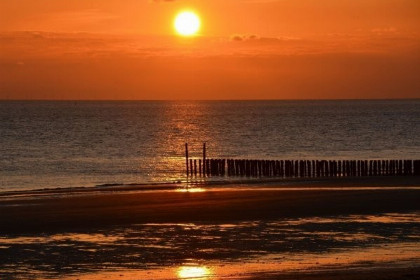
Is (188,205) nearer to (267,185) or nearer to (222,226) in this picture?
(222,226)

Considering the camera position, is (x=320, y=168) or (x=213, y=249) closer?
(x=213, y=249)

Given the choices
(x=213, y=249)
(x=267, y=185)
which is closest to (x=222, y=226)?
(x=213, y=249)

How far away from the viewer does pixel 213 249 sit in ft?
76.8

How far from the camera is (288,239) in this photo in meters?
25.1

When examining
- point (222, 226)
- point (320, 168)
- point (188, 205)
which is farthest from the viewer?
point (320, 168)

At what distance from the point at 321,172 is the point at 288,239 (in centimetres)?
2987

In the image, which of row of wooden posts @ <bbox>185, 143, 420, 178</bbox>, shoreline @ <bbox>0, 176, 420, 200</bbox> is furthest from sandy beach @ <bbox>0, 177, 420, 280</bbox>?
row of wooden posts @ <bbox>185, 143, 420, 178</bbox>

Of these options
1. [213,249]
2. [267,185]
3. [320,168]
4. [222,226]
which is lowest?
[213,249]

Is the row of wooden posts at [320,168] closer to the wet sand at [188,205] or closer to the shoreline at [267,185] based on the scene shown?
the shoreline at [267,185]

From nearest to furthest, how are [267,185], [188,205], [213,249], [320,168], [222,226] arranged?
[213,249] < [222,226] < [188,205] < [267,185] < [320,168]

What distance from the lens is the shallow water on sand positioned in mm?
20547

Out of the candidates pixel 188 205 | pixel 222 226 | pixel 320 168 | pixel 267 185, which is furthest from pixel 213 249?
pixel 320 168

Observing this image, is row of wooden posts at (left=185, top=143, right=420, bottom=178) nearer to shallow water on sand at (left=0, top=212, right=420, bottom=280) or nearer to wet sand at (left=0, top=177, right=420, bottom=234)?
wet sand at (left=0, top=177, right=420, bottom=234)

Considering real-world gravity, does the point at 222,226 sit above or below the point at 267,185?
below
